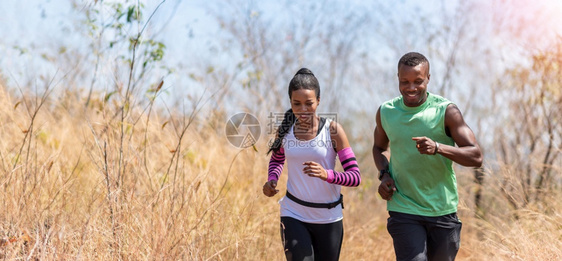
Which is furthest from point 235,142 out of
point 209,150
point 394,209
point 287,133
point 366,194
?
point 394,209

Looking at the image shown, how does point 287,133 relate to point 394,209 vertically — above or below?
above

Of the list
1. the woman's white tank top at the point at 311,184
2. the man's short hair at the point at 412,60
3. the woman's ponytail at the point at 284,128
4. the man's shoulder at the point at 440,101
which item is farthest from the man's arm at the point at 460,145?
the woman's ponytail at the point at 284,128

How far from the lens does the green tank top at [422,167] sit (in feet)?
11.3

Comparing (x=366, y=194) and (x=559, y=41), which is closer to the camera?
(x=559, y=41)

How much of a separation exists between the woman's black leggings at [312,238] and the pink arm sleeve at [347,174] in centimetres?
27

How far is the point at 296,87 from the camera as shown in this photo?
3.68 m

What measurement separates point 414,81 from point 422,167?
481 mm

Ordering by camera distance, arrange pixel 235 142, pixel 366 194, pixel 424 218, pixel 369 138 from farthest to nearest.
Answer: pixel 369 138 < pixel 366 194 < pixel 235 142 < pixel 424 218

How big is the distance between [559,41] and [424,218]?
386cm

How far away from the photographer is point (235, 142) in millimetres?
7039

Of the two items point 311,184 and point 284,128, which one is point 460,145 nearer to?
point 311,184

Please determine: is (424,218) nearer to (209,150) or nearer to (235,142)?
(209,150)

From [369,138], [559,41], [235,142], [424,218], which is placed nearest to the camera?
[424,218]

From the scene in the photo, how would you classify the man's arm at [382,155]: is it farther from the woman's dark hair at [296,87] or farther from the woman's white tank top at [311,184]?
the woman's dark hair at [296,87]
